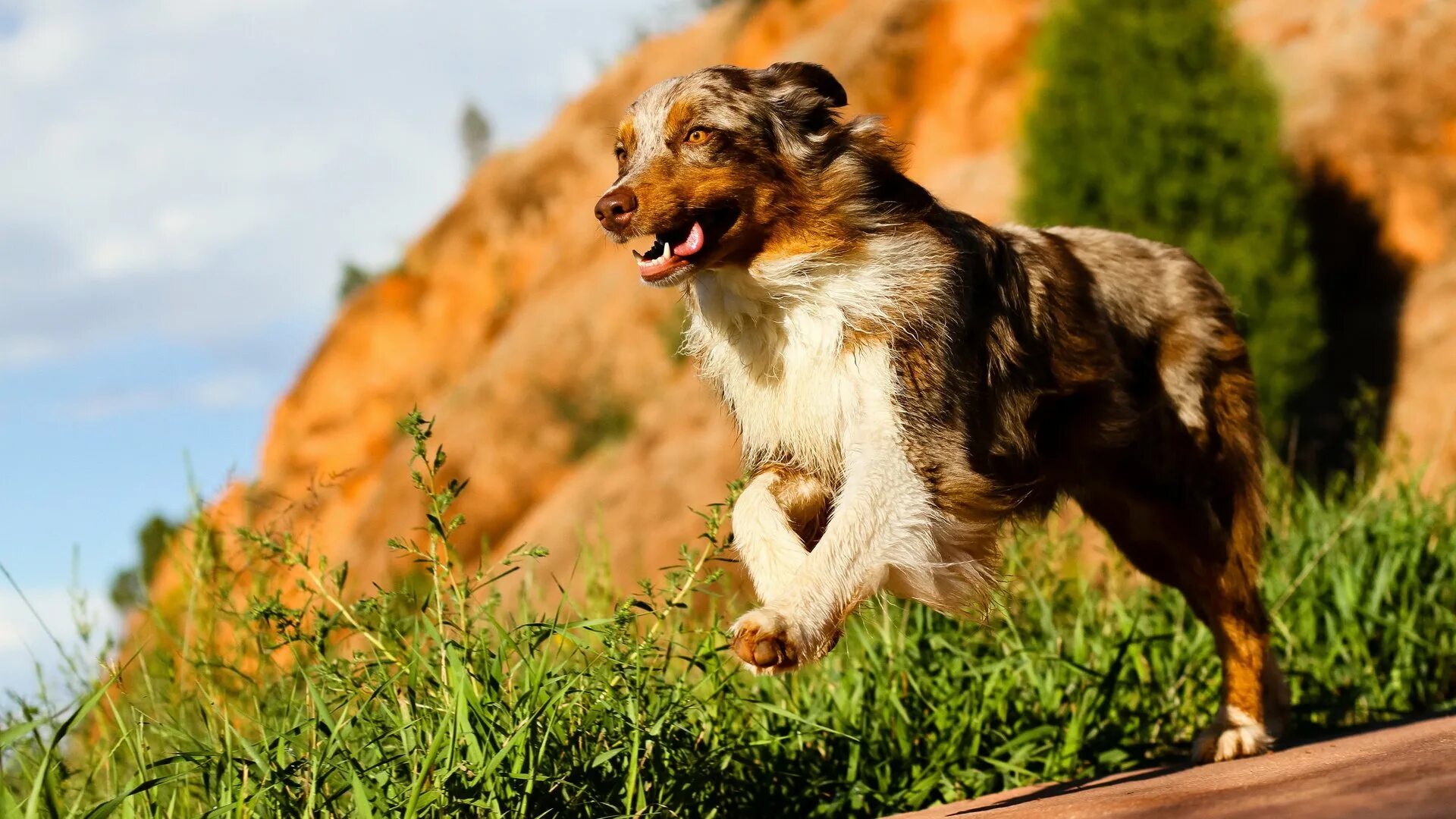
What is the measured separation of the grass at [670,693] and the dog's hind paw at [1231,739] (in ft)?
0.70

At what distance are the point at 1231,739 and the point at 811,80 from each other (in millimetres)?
2714

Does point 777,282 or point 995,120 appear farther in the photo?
point 995,120

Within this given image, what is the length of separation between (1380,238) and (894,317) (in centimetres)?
1069

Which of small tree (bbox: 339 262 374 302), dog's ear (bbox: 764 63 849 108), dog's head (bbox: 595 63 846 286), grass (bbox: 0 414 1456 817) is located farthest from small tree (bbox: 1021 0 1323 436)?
small tree (bbox: 339 262 374 302)

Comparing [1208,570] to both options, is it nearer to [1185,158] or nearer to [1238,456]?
[1238,456]

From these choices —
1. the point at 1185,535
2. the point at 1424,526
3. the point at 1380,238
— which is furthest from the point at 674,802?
the point at 1380,238

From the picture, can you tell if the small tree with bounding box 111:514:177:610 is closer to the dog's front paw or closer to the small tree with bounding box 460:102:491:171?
the dog's front paw

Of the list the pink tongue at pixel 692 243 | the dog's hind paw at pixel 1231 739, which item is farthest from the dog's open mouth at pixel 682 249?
the dog's hind paw at pixel 1231 739

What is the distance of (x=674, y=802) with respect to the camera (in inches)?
147

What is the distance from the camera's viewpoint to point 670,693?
13.2 ft

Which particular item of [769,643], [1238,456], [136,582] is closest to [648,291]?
[136,582]

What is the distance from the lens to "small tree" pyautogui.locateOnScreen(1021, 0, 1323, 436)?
39.3ft

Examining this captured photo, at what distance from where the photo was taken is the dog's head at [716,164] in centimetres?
436

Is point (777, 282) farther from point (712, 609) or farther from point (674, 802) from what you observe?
point (674, 802)
